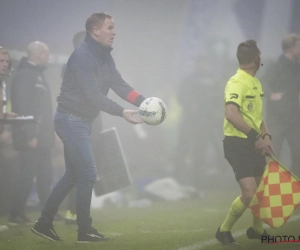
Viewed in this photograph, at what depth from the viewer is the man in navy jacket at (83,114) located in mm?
5266

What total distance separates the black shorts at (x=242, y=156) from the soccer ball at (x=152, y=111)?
0.62 m

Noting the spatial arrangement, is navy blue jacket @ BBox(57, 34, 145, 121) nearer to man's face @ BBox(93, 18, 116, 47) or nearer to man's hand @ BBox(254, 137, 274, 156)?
man's face @ BBox(93, 18, 116, 47)

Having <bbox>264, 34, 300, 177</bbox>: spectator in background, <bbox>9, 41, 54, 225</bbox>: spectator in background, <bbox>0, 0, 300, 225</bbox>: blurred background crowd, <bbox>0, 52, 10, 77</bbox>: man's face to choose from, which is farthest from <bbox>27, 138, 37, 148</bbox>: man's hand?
<bbox>264, 34, 300, 177</bbox>: spectator in background

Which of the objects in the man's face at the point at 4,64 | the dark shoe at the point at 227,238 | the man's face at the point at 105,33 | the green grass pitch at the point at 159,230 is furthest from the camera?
the man's face at the point at 4,64

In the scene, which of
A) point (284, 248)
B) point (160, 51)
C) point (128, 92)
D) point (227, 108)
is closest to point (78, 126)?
point (128, 92)

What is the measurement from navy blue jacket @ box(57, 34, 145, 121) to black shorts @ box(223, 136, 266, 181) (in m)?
0.86

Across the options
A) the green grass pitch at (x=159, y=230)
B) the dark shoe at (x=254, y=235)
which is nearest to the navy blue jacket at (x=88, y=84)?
the green grass pitch at (x=159, y=230)

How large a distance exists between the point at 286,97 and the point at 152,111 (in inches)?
101

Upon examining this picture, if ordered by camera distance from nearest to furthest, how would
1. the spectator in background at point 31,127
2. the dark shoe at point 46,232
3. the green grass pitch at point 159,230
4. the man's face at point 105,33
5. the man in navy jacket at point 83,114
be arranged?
the green grass pitch at point 159,230 → the man in navy jacket at point 83,114 → the dark shoe at point 46,232 → the man's face at point 105,33 → the spectator in background at point 31,127

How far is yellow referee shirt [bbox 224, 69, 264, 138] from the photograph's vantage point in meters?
4.89

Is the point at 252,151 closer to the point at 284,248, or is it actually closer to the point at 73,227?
the point at 284,248

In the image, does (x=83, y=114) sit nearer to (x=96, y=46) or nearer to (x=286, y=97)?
(x=96, y=46)

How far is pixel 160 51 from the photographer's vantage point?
861cm

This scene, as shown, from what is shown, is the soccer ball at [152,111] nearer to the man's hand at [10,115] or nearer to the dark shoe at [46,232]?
the dark shoe at [46,232]
